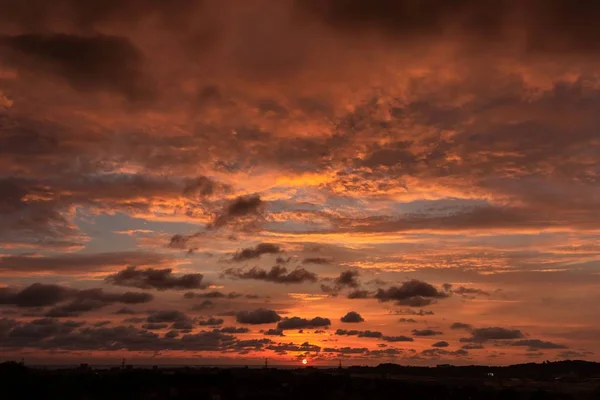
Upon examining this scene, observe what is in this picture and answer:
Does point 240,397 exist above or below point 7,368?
below

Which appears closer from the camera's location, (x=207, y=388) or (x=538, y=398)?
(x=538, y=398)

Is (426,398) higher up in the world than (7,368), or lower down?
lower down

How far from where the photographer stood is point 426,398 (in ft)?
464

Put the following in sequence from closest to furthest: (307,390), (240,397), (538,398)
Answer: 1. (538,398)
2. (240,397)
3. (307,390)

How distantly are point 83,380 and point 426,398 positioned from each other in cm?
8560

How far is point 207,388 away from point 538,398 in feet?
261

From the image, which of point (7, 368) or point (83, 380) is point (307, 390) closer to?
point (83, 380)

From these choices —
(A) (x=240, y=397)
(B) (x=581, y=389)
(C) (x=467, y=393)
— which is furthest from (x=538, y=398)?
(A) (x=240, y=397)

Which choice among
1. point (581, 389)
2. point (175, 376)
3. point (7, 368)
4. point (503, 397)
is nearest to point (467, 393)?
point (503, 397)

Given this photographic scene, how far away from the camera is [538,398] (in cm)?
13112

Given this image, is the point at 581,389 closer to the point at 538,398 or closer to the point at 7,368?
the point at 538,398

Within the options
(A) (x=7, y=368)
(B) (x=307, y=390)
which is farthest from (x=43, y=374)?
(B) (x=307, y=390)

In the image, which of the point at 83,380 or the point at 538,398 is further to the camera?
the point at 83,380

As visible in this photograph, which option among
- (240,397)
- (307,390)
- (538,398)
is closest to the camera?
(538,398)
